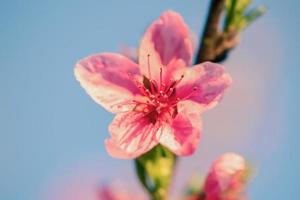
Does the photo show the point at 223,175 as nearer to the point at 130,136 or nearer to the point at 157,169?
the point at 157,169

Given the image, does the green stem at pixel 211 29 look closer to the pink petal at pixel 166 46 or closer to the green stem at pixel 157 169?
the pink petal at pixel 166 46

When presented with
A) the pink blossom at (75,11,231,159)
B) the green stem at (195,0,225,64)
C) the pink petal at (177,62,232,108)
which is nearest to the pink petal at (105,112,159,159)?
the pink blossom at (75,11,231,159)

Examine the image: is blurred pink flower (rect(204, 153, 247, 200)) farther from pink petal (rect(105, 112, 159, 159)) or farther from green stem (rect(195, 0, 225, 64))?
green stem (rect(195, 0, 225, 64))

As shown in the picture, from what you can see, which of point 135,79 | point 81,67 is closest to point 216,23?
point 135,79

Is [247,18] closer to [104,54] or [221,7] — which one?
[221,7]

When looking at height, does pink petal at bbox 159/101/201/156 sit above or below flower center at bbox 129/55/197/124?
below

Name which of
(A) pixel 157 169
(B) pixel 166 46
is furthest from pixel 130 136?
(B) pixel 166 46
